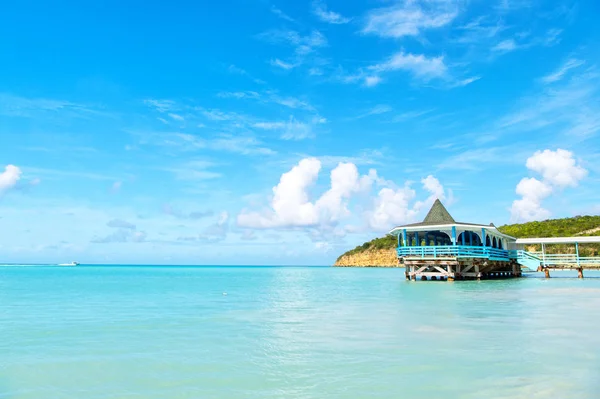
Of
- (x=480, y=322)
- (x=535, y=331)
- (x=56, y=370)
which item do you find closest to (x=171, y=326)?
(x=56, y=370)

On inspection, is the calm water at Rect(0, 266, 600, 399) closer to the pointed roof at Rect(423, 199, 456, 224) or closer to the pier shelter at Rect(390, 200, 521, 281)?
the pier shelter at Rect(390, 200, 521, 281)

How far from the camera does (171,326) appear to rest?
14.0 m

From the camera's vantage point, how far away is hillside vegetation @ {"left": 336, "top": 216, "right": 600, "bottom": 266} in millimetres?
66938

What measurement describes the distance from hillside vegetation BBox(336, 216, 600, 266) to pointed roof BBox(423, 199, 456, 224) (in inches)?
1483

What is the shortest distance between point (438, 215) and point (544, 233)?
158 feet

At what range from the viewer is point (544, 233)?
73.6 metres

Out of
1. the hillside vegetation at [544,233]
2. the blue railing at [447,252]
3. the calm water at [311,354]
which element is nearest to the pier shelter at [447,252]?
the blue railing at [447,252]

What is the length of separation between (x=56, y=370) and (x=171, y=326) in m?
5.21

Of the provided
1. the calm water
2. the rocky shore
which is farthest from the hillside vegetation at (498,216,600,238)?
the calm water

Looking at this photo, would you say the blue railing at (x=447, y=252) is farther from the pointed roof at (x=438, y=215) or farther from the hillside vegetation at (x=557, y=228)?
the hillside vegetation at (x=557, y=228)

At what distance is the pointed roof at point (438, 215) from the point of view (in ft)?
113

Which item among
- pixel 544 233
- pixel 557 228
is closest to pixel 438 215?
pixel 544 233

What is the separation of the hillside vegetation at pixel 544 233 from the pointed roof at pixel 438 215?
124 ft

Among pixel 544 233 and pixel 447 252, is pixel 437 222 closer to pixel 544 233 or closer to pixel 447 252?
pixel 447 252
